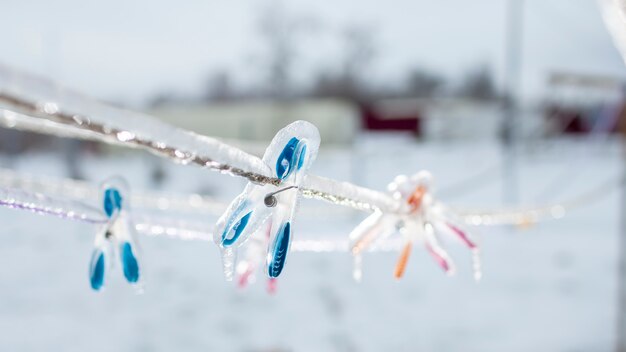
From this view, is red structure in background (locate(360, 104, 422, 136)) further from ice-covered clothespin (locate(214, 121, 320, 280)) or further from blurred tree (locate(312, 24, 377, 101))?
ice-covered clothespin (locate(214, 121, 320, 280))

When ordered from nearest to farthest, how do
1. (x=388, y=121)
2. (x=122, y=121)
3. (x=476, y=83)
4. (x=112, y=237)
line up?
(x=122, y=121) → (x=112, y=237) → (x=388, y=121) → (x=476, y=83)

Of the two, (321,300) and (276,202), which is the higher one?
(321,300)

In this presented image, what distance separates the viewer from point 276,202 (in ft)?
1.97

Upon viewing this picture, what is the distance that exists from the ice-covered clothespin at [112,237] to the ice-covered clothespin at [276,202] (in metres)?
0.26

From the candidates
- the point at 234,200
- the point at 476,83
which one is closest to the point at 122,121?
the point at 234,200

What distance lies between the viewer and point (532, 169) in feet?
40.2

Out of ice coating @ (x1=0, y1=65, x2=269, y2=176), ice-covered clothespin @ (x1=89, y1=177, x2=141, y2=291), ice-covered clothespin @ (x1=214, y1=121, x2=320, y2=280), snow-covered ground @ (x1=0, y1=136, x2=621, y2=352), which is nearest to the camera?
ice coating @ (x1=0, y1=65, x2=269, y2=176)

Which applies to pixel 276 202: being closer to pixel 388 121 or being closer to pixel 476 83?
pixel 388 121

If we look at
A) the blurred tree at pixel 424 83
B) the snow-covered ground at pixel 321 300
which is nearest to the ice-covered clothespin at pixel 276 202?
the snow-covered ground at pixel 321 300

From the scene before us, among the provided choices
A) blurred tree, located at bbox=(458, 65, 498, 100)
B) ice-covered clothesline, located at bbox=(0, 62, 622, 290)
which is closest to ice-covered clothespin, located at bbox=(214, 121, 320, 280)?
ice-covered clothesline, located at bbox=(0, 62, 622, 290)

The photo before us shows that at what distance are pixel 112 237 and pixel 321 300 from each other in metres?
3.53

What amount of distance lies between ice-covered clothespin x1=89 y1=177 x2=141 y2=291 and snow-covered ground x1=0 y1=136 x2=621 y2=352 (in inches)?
109

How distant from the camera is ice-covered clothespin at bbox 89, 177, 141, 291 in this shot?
789 millimetres

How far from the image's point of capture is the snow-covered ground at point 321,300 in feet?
11.8
